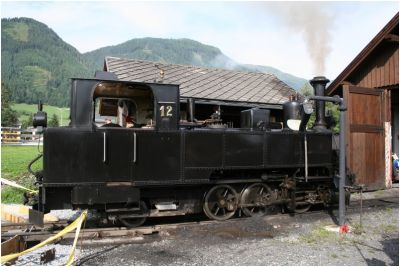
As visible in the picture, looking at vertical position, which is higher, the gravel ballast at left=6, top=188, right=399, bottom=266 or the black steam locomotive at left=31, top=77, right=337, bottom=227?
the black steam locomotive at left=31, top=77, right=337, bottom=227

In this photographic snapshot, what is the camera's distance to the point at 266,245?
233 inches

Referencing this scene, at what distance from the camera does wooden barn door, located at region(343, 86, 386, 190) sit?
11.2 m

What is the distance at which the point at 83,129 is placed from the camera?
6.18 metres

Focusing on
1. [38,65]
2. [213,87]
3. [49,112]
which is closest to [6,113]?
[213,87]

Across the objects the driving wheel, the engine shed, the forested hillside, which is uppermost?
the forested hillside

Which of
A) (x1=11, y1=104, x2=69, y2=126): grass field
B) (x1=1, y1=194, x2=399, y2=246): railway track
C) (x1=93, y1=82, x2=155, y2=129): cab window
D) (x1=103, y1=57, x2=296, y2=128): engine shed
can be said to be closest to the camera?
(x1=1, y1=194, x2=399, y2=246): railway track

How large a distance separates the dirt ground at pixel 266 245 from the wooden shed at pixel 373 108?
152 inches

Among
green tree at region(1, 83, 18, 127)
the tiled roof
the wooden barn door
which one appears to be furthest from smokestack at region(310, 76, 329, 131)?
green tree at region(1, 83, 18, 127)

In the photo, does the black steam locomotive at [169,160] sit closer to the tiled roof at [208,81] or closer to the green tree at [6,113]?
the tiled roof at [208,81]

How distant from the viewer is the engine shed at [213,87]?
1202cm

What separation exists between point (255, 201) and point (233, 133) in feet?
5.15

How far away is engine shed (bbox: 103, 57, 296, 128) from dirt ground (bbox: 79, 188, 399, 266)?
4758mm

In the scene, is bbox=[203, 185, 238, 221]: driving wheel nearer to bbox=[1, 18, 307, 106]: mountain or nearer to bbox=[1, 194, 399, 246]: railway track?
bbox=[1, 194, 399, 246]: railway track

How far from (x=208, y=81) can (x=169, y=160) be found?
7.56m
